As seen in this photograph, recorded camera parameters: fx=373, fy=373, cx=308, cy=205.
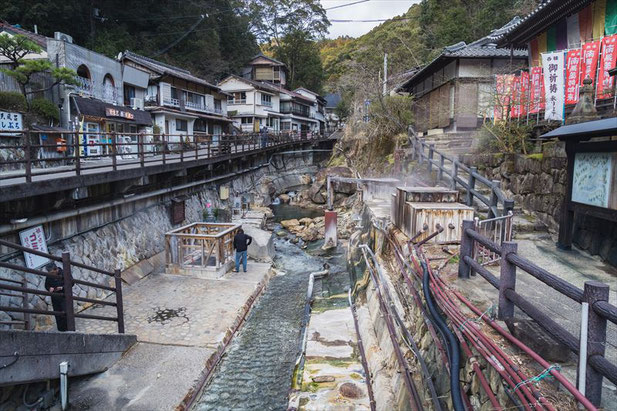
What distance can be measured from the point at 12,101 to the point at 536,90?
2294 centimetres

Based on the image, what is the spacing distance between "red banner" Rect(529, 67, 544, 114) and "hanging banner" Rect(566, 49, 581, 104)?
3.55 feet

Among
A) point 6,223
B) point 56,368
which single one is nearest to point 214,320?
point 56,368

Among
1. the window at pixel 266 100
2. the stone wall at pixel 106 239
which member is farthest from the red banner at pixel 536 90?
the window at pixel 266 100

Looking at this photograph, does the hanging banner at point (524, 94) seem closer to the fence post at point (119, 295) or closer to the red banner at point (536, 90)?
the red banner at point (536, 90)

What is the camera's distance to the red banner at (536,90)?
13.8 meters

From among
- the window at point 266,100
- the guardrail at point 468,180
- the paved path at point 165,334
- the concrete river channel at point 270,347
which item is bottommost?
the concrete river channel at point 270,347

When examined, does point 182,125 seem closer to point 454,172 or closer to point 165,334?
point 165,334

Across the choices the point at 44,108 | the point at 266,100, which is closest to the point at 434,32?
the point at 266,100

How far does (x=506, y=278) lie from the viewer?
4379mm

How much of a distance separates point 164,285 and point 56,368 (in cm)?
684

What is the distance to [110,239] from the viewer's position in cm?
1327

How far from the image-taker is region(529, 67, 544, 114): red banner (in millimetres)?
13812

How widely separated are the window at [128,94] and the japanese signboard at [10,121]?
14850mm

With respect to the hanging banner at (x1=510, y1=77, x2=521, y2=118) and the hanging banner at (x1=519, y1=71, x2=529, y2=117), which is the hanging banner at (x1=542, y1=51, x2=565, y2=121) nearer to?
the hanging banner at (x1=519, y1=71, x2=529, y2=117)
